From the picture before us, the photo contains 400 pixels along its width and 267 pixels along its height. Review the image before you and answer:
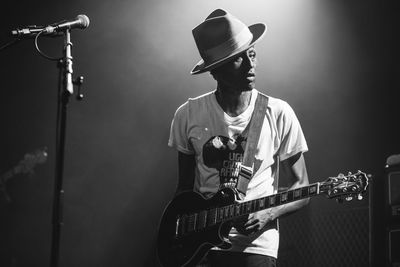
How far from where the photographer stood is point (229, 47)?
3609 millimetres

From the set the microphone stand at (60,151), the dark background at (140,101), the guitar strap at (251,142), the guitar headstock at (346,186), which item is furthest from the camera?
the dark background at (140,101)

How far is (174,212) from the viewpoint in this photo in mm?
3508

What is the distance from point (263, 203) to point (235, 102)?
2.29 feet

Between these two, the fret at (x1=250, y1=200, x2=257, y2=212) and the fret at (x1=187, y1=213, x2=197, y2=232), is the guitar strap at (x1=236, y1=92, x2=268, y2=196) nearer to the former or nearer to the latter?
the fret at (x1=250, y1=200, x2=257, y2=212)

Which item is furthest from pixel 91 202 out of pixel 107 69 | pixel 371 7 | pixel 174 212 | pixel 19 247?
pixel 371 7

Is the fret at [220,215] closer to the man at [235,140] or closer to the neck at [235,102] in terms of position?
the man at [235,140]

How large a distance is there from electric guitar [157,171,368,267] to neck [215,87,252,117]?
0.52 m

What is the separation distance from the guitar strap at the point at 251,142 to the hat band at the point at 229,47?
0.33 metres

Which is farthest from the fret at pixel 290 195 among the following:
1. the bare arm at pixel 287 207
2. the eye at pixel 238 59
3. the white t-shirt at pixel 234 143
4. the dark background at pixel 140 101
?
the dark background at pixel 140 101

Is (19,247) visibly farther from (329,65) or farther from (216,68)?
(329,65)

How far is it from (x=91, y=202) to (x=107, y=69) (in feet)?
3.61

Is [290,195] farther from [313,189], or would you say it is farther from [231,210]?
[231,210]

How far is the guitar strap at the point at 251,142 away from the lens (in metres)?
3.27

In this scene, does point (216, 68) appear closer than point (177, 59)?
Yes
